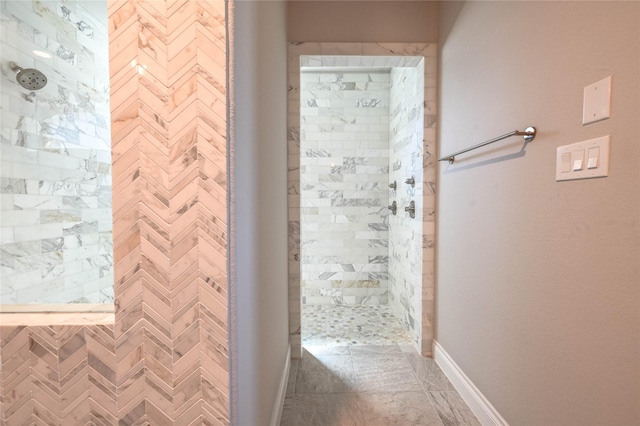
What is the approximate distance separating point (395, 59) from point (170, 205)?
6.18ft

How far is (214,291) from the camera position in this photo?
2.17 feet

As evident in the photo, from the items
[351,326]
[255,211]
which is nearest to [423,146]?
[255,211]

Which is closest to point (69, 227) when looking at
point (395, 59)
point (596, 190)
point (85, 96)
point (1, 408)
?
point (85, 96)

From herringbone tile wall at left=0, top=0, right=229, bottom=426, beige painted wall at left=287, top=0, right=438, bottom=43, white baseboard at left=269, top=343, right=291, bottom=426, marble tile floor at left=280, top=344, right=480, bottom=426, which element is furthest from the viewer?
beige painted wall at left=287, top=0, right=438, bottom=43

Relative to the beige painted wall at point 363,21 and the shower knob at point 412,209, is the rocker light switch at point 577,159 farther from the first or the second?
the beige painted wall at point 363,21

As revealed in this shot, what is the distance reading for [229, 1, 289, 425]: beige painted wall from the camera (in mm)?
702

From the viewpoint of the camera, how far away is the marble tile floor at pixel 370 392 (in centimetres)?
139

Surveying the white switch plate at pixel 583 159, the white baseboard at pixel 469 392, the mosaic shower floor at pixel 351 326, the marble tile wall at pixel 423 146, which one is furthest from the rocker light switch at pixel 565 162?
the mosaic shower floor at pixel 351 326

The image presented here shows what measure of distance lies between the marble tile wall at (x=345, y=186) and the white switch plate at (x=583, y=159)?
7.07 ft

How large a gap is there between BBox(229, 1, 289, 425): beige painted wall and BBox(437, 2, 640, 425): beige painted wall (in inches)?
39.9

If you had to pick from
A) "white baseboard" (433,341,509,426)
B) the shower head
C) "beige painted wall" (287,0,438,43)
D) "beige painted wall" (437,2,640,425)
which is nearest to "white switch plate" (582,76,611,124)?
"beige painted wall" (437,2,640,425)

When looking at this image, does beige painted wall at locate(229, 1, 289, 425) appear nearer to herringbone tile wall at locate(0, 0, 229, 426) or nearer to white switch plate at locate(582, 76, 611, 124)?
herringbone tile wall at locate(0, 0, 229, 426)

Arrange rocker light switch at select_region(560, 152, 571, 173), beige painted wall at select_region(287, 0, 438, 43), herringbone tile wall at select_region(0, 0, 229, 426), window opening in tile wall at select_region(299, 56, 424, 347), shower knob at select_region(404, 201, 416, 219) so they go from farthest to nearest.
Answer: window opening in tile wall at select_region(299, 56, 424, 347) < shower knob at select_region(404, 201, 416, 219) < beige painted wall at select_region(287, 0, 438, 43) < rocker light switch at select_region(560, 152, 571, 173) < herringbone tile wall at select_region(0, 0, 229, 426)

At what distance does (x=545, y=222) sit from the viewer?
3.16 ft
